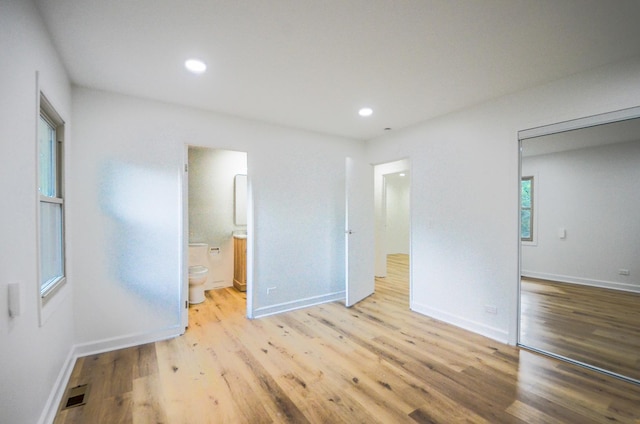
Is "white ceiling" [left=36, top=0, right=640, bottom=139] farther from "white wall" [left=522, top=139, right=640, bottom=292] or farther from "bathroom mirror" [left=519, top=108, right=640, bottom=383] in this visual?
"white wall" [left=522, top=139, right=640, bottom=292]

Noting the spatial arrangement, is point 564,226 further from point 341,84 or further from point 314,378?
point 314,378

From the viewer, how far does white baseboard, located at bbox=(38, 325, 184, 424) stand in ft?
5.78

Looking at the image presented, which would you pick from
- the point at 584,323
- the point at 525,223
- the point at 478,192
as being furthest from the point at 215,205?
the point at 584,323

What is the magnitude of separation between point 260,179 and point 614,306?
382cm

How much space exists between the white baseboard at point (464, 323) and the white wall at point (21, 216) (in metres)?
3.53

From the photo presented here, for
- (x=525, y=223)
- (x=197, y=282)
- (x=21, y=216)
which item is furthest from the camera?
(x=197, y=282)

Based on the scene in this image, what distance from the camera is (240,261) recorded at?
459cm

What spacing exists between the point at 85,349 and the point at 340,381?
7.59 feet

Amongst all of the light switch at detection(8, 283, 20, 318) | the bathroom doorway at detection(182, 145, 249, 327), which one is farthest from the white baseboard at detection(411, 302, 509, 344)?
the light switch at detection(8, 283, 20, 318)

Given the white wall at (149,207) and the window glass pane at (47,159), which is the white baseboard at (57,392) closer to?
the white wall at (149,207)

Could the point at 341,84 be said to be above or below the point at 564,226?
above

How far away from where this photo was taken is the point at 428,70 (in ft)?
7.64

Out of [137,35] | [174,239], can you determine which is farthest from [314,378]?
[137,35]

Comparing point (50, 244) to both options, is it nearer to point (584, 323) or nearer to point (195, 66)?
point (195, 66)
